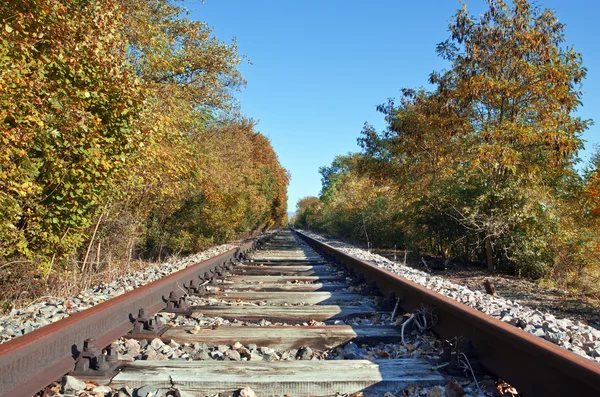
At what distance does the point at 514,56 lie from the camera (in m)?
11.4

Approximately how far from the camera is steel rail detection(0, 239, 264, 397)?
2270 millimetres

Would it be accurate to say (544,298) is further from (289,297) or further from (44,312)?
(44,312)

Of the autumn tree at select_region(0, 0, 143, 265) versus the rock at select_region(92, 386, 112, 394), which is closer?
the rock at select_region(92, 386, 112, 394)

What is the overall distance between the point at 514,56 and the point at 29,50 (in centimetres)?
1027

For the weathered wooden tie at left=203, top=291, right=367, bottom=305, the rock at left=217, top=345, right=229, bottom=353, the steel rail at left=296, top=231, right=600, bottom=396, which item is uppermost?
the steel rail at left=296, top=231, right=600, bottom=396

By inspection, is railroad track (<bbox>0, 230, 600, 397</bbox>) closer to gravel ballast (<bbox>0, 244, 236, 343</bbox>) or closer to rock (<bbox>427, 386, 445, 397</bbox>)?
rock (<bbox>427, 386, 445, 397</bbox>)

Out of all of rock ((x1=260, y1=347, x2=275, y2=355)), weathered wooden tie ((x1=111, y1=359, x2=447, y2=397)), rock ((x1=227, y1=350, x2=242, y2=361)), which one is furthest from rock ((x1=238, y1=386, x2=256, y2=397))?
rock ((x1=260, y1=347, x2=275, y2=355))

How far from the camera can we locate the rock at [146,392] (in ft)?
7.93

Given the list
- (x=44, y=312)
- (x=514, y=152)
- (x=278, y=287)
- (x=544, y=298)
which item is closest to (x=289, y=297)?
(x=278, y=287)

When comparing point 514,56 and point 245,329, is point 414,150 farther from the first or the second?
point 245,329

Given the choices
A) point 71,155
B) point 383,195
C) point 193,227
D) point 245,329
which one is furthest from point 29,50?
point 383,195

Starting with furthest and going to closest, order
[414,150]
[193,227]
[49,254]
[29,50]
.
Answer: [193,227]
[414,150]
[49,254]
[29,50]

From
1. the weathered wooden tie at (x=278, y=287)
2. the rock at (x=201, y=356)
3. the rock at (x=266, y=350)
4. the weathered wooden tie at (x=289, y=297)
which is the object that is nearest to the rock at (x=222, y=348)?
the rock at (x=201, y=356)

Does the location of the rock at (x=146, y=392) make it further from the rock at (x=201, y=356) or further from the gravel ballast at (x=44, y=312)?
the gravel ballast at (x=44, y=312)
